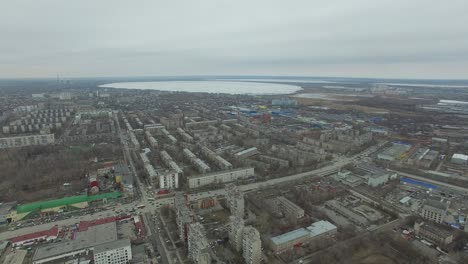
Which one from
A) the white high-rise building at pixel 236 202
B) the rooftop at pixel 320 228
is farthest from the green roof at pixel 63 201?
the rooftop at pixel 320 228

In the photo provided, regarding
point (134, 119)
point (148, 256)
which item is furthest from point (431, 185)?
point (134, 119)

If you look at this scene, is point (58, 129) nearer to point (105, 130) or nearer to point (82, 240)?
point (105, 130)

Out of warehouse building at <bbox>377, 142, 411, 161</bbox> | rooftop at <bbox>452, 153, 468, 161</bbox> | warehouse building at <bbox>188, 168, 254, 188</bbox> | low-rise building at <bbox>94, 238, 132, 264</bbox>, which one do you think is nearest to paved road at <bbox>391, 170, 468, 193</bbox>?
warehouse building at <bbox>377, 142, 411, 161</bbox>

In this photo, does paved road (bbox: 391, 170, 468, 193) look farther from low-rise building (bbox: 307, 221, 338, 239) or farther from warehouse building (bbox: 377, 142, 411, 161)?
low-rise building (bbox: 307, 221, 338, 239)

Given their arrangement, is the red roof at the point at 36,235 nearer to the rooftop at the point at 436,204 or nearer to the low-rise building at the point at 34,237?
the low-rise building at the point at 34,237

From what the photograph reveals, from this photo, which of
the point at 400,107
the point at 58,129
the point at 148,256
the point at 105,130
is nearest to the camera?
the point at 148,256

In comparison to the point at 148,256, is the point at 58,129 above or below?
above
